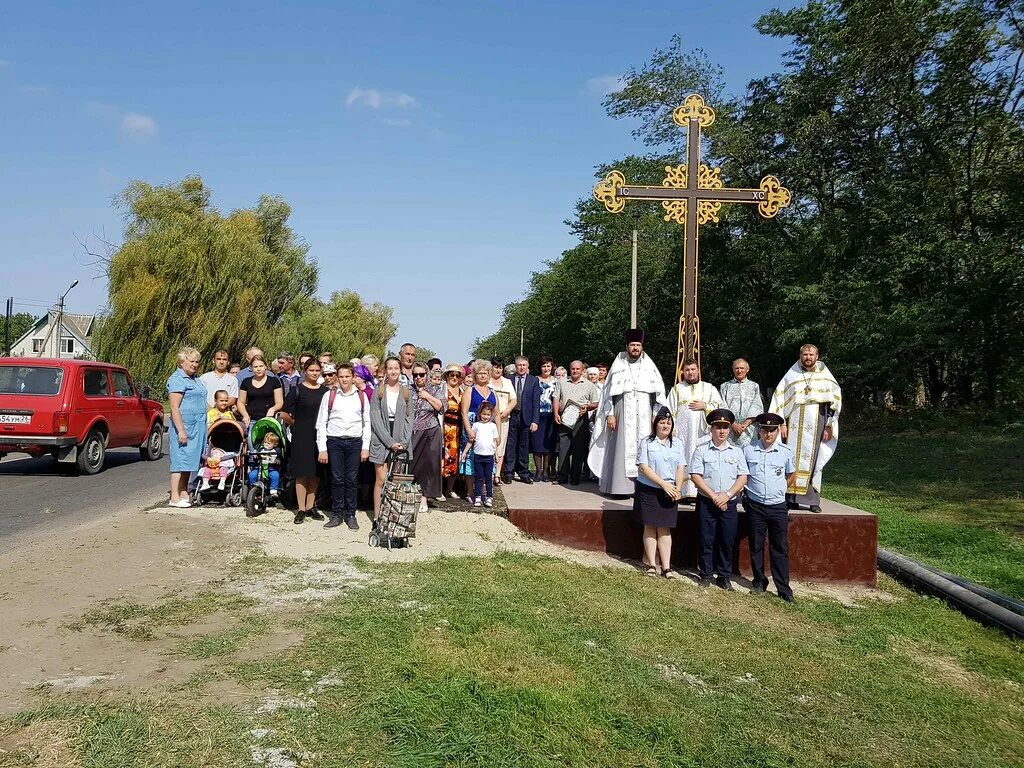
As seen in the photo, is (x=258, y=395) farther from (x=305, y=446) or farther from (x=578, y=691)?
(x=578, y=691)

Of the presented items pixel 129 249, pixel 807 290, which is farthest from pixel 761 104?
pixel 129 249

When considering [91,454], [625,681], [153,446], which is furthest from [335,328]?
[625,681]

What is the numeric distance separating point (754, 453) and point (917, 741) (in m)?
3.24

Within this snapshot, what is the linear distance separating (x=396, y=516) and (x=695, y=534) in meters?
3.00

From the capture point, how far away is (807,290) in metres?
23.0

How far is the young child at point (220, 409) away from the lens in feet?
30.0

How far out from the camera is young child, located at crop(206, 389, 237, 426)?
30.0 feet

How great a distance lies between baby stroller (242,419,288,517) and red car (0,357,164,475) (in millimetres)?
5314

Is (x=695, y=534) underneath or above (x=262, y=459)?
underneath

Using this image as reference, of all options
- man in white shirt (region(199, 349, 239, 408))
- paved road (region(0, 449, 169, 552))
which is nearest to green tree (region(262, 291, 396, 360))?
paved road (region(0, 449, 169, 552))

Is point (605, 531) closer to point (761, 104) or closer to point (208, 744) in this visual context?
point (208, 744)

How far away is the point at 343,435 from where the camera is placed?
7.86 meters

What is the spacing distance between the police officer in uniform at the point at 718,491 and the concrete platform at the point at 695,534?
1.54 ft

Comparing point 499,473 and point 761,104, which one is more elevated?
point 761,104
